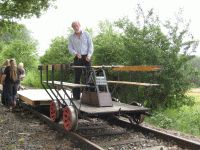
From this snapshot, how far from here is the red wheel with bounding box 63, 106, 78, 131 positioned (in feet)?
25.7

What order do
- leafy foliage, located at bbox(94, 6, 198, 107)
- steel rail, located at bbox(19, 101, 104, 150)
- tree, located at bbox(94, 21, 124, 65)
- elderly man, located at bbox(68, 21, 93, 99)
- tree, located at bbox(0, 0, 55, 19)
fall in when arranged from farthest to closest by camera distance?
tree, located at bbox(0, 0, 55, 19)
tree, located at bbox(94, 21, 124, 65)
leafy foliage, located at bbox(94, 6, 198, 107)
elderly man, located at bbox(68, 21, 93, 99)
steel rail, located at bbox(19, 101, 104, 150)

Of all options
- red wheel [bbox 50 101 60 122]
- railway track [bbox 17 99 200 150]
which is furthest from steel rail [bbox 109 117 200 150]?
red wheel [bbox 50 101 60 122]

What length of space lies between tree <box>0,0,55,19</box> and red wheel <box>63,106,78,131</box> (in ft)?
48.6

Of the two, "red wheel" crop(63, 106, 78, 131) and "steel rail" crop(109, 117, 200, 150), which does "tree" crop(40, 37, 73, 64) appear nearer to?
"steel rail" crop(109, 117, 200, 150)

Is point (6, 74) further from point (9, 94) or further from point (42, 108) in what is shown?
point (42, 108)

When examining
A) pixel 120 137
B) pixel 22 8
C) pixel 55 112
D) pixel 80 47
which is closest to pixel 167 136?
pixel 120 137

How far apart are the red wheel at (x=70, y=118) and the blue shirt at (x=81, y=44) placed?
1985 millimetres

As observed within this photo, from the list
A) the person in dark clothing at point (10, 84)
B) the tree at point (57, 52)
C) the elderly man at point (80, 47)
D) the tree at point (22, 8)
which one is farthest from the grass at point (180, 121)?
the tree at point (22, 8)

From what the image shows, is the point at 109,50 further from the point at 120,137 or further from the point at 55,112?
the point at 120,137

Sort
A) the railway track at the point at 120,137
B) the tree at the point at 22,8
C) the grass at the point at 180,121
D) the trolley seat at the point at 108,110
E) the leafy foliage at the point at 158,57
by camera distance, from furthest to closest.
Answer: the tree at the point at 22,8
the leafy foliage at the point at 158,57
the grass at the point at 180,121
the trolley seat at the point at 108,110
the railway track at the point at 120,137

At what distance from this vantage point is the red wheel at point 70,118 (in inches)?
Answer: 308

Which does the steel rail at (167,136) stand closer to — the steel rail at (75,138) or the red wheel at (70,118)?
the steel rail at (75,138)

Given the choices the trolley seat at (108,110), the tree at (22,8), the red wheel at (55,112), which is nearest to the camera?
the trolley seat at (108,110)

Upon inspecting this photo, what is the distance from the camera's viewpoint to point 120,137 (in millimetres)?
8273
